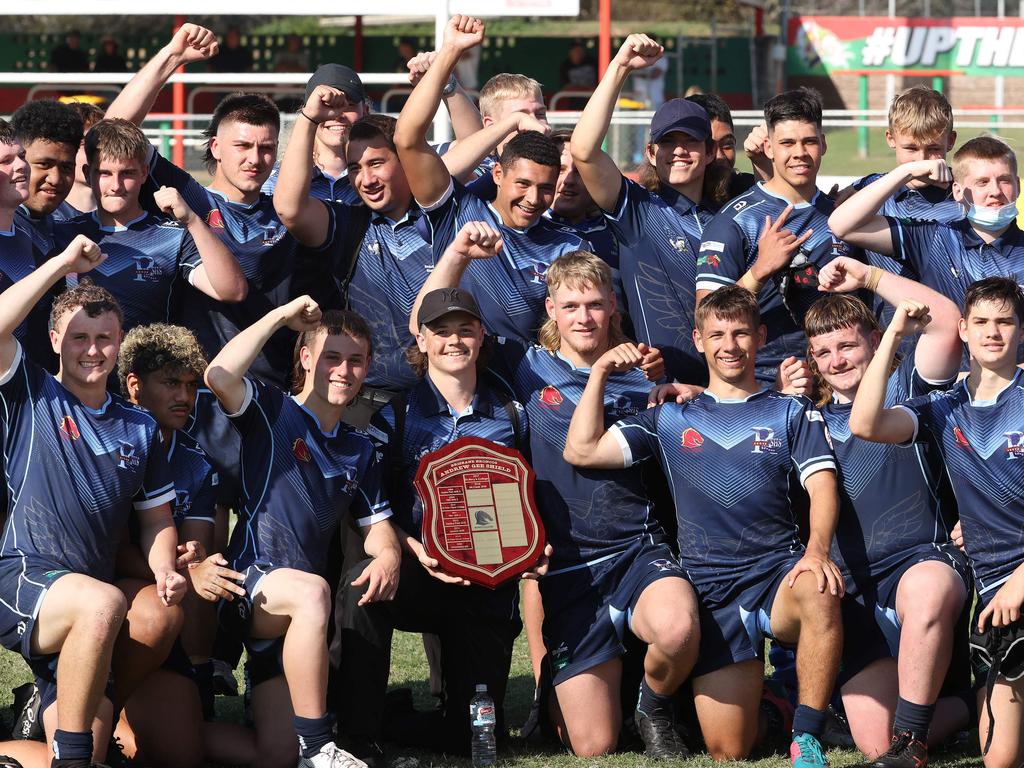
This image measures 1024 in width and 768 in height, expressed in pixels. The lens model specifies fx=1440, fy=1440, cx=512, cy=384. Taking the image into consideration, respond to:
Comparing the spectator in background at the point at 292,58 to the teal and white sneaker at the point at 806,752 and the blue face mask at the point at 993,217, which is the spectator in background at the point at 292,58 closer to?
the blue face mask at the point at 993,217

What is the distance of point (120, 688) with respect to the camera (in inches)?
214

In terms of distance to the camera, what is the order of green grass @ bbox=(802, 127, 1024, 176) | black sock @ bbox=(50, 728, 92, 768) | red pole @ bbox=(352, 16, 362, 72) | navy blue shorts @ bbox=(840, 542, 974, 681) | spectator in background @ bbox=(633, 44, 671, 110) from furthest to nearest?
red pole @ bbox=(352, 16, 362, 72), spectator in background @ bbox=(633, 44, 671, 110), green grass @ bbox=(802, 127, 1024, 176), navy blue shorts @ bbox=(840, 542, 974, 681), black sock @ bbox=(50, 728, 92, 768)

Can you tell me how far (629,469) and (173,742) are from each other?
2155 millimetres

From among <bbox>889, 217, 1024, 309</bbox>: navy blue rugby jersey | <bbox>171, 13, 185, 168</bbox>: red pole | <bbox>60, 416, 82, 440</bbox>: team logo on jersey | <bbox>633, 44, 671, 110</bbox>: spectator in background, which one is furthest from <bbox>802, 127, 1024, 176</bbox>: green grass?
<bbox>60, 416, 82, 440</bbox>: team logo on jersey

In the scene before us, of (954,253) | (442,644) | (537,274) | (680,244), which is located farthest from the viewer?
(680,244)

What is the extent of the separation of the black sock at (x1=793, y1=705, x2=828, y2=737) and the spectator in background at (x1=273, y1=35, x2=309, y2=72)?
2326cm

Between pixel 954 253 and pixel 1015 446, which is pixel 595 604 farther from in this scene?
pixel 954 253

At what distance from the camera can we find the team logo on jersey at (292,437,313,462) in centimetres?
579

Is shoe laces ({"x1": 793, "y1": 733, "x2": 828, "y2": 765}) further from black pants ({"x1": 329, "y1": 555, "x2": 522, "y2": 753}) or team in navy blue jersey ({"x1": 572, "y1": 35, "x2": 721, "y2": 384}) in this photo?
team in navy blue jersey ({"x1": 572, "y1": 35, "x2": 721, "y2": 384})

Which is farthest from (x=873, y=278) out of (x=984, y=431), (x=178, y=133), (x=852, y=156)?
(x=852, y=156)

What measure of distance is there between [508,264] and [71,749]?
2.91 m

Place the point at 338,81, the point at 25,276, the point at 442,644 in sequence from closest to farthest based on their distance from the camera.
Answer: the point at 25,276 < the point at 442,644 < the point at 338,81

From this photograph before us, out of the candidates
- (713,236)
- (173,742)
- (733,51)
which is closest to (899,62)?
(733,51)

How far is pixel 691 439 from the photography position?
234 inches
